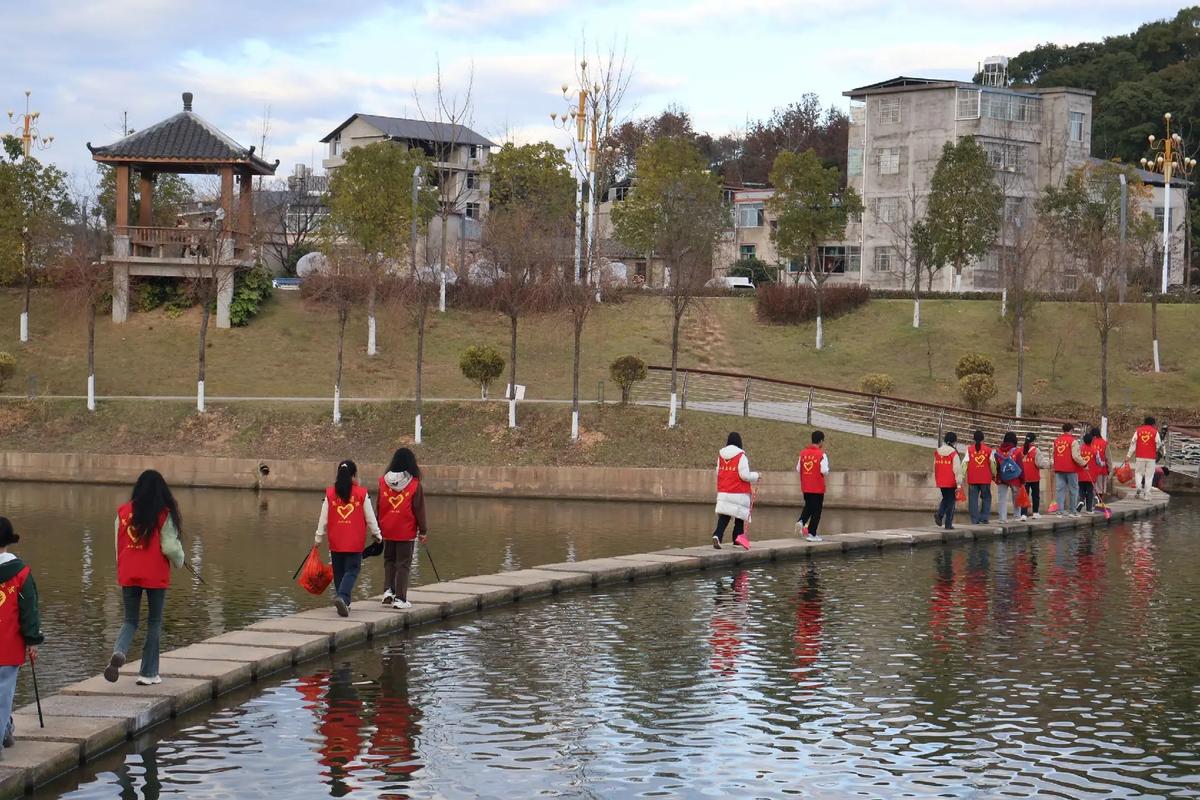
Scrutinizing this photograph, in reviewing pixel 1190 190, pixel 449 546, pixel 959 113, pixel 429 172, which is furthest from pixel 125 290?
pixel 1190 190

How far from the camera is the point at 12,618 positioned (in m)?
9.83

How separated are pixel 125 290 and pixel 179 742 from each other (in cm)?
4299

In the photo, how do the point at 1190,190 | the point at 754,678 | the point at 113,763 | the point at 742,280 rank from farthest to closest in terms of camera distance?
1. the point at 1190,190
2. the point at 742,280
3. the point at 754,678
4. the point at 113,763

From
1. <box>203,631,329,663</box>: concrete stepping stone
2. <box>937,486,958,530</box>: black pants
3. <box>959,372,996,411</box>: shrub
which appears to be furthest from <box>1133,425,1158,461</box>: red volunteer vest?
<box>203,631,329,663</box>: concrete stepping stone

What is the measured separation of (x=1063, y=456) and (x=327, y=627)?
732 inches

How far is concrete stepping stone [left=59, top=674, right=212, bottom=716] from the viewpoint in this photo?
11859 mm

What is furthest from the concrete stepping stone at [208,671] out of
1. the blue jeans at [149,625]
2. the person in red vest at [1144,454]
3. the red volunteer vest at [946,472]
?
the person in red vest at [1144,454]

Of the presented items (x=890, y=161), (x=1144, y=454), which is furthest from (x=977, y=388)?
→ (x=890, y=161)

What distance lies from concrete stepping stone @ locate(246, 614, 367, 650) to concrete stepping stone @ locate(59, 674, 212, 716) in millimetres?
2350

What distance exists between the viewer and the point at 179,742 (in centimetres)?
1114

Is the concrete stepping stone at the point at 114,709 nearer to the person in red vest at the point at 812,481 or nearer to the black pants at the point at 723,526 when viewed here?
the black pants at the point at 723,526

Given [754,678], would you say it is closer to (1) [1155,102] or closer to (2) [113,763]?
(2) [113,763]

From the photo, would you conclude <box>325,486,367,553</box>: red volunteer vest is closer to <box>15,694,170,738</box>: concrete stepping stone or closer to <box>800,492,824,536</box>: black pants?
<box>15,694,170,738</box>: concrete stepping stone

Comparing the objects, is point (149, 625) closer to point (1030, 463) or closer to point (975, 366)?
point (1030, 463)
